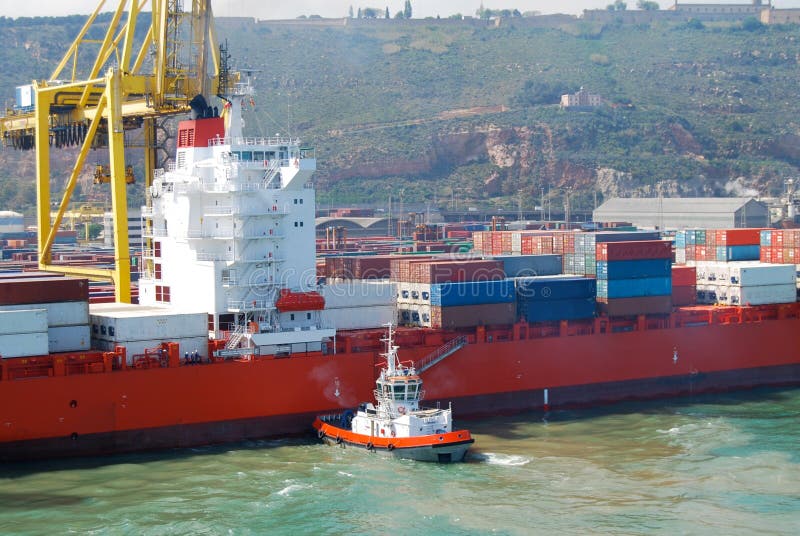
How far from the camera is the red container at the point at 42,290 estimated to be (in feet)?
102

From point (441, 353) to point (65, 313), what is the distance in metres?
11.5

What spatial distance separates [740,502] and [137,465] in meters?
15.4

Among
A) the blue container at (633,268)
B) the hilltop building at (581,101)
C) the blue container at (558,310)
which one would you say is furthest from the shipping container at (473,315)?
the hilltop building at (581,101)

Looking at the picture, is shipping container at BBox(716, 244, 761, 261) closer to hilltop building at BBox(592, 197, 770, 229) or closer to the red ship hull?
the red ship hull

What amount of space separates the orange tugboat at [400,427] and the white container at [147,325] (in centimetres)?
466

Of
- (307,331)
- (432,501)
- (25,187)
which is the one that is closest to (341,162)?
(25,187)

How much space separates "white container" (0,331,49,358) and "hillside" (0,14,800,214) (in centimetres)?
5989

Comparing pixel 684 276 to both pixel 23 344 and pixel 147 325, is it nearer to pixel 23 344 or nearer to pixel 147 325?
pixel 147 325

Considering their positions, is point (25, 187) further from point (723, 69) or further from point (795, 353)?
point (723, 69)

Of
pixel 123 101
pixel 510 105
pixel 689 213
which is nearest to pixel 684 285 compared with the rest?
pixel 123 101

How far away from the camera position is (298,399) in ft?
112

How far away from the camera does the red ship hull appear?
30594 millimetres

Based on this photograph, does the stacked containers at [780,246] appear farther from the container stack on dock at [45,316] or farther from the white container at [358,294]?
the container stack on dock at [45,316]

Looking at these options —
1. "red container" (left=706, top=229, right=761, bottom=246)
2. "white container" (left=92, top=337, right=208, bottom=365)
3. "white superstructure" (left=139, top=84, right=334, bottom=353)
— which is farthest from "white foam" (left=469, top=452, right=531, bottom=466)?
"red container" (left=706, top=229, right=761, bottom=246)
